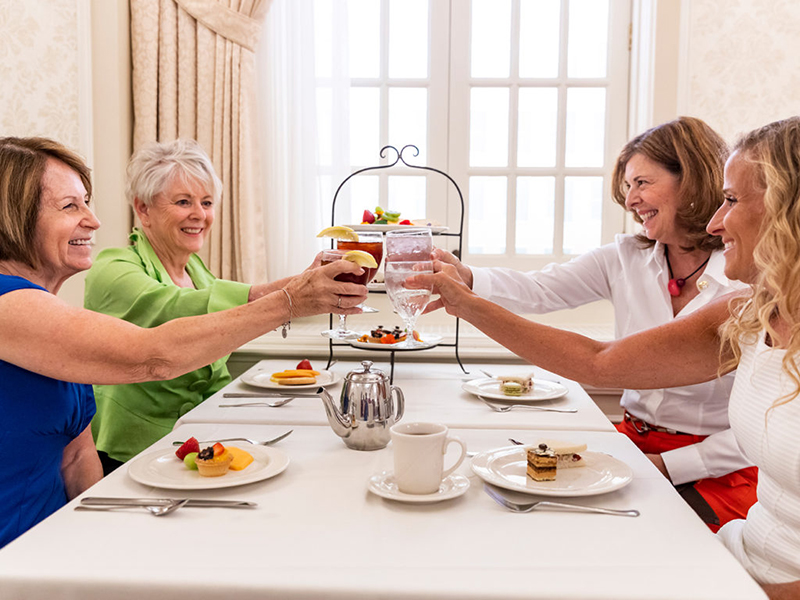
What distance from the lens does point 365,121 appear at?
3.46m

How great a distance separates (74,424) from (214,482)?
44 cm

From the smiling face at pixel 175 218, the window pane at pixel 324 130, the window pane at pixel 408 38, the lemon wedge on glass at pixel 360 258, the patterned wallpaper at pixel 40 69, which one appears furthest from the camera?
the window pane at pixel 408 38

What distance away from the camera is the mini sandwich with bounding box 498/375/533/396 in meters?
1.91

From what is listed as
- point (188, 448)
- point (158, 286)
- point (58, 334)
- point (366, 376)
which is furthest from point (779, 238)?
point (158, 286)

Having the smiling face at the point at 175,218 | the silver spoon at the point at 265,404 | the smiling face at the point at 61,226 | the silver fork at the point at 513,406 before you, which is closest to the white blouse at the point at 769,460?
the silver fork at the point at 513,406

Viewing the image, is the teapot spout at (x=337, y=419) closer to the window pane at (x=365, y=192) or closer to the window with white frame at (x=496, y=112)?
the window with white frame at (x=496, y=112)

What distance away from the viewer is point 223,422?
5.37 ft

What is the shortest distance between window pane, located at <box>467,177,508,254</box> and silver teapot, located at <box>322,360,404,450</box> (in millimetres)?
2134

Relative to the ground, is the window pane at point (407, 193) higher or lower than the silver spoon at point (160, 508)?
higher

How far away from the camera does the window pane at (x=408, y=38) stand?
3406 mm

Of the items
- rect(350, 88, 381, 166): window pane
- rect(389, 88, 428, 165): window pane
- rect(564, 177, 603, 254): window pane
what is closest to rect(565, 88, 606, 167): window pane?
rect(564, 177, 603, 254): window pane

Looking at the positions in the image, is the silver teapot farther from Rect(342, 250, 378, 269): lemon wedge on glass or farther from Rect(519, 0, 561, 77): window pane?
Rect(519, 0, 561, 77): window pane

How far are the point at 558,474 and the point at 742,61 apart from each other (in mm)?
2554

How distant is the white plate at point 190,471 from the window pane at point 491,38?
2545 millimetres
